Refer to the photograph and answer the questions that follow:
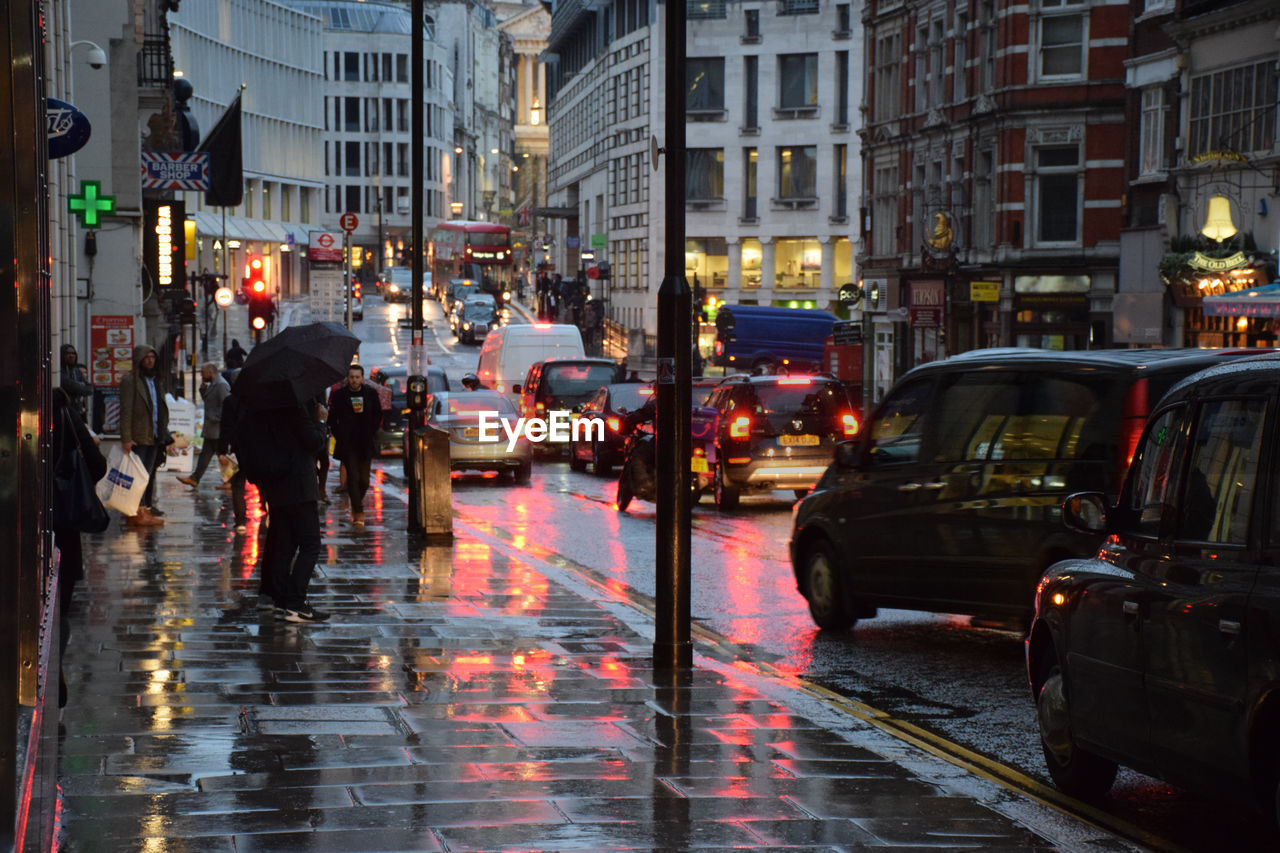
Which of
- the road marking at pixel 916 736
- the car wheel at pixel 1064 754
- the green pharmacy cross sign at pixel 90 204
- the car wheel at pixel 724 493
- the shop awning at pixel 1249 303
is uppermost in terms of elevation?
the green pharmacy cross sign at pixel 90 204

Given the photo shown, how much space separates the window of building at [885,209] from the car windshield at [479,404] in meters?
27.6

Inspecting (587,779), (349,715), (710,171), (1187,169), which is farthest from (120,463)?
(710,171)

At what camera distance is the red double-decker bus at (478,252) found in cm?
10881

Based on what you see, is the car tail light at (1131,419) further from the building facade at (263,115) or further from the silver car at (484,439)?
the building facade at (263,115)

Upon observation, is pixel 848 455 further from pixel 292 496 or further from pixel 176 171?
pixel 176 171

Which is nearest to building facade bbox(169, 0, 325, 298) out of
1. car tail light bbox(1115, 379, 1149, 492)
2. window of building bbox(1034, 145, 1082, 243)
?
window of building bbox(1034, 145, 1082, 243)

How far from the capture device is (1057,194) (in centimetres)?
4625

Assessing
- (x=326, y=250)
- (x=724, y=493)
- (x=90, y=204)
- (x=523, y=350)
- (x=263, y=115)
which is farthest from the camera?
(x=263, y=115)

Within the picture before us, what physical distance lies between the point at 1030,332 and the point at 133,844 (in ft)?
139

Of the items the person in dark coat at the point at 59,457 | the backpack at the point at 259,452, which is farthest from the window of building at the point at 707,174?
the person in dark coat at the point at 59,457

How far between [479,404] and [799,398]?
740 cm

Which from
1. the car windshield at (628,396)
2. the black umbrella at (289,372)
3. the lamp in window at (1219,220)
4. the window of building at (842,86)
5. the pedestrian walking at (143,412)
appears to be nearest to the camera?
the black umbrella at (289,372)

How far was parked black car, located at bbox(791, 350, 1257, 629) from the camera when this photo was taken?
1107cm

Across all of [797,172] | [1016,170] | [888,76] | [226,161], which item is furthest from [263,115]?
[1016,170]
